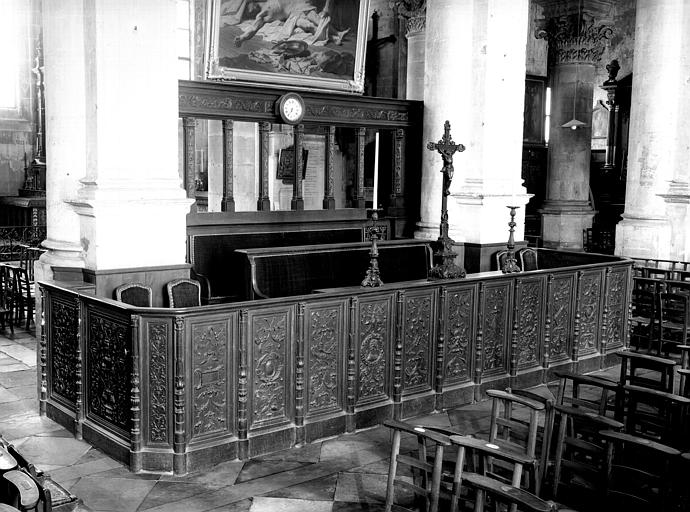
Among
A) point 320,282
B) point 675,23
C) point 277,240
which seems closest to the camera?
point 320,282

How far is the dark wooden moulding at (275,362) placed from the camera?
5.13 meters

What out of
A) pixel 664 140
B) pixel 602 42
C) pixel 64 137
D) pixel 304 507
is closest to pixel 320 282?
pixel 64 137

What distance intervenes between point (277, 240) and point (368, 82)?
7929 millimetres

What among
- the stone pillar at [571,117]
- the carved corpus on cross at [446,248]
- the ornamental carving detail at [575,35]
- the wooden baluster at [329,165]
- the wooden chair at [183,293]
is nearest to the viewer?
the wooden chair at [183,293]

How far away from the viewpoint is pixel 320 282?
833 cm

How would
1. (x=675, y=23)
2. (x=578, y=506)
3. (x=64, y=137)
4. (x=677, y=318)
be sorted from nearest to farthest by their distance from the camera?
(x=578, y=506)
(x=64, y=137)
(x=677, y=318)
(x=675, y=23)

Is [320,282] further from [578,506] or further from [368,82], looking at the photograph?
[368,82]

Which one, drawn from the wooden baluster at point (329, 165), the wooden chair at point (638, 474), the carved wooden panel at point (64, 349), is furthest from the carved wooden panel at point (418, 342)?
the wooden baluster at point (329, 165)

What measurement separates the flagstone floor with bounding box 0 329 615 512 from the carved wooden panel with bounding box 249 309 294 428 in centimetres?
30

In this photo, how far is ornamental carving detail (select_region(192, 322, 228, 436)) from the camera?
513cm

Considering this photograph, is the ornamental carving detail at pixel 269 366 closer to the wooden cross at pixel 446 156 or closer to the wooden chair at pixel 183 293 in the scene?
the wooden chair at pixel 183 293

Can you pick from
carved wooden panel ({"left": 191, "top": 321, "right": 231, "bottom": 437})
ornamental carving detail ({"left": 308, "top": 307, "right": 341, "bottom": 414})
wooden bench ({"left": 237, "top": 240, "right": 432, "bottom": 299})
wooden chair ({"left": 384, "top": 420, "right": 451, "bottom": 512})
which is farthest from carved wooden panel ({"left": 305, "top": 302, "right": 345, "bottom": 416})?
Answer: wooden bench ({"left": 237, "top": 240, "right": 432, "bottom": 299})

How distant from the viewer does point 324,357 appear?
5.76 meters

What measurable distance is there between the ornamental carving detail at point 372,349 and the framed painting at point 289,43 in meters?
5.12
